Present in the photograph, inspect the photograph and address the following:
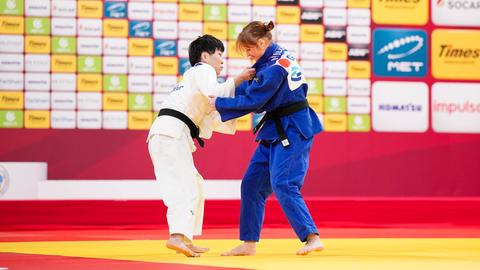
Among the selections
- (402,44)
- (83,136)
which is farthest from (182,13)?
(402,44)

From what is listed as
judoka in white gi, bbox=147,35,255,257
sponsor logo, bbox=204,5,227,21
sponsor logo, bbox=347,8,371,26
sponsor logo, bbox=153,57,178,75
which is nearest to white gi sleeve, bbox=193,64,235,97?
judoka in white gi, bbox=147,35,255,257

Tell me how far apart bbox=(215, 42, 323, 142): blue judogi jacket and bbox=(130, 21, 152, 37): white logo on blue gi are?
9.14 ft

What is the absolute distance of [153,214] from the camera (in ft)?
21.5

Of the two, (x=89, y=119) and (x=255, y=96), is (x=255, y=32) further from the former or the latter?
(x=89, y=119)

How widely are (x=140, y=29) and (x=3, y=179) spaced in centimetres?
158

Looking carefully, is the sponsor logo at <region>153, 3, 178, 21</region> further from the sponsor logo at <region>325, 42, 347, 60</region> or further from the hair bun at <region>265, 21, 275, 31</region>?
the hair bun at <region>265, 21, 275, 31</region>

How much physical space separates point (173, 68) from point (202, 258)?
3.16 m

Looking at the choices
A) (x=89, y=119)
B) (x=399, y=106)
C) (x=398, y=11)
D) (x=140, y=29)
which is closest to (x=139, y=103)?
(x=89, y=119)

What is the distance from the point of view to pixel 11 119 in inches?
267

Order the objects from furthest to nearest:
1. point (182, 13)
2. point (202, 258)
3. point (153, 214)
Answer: point (182, 13)
point (153, 214)
point (202, 258)

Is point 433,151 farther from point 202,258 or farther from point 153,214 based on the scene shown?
point 202,258

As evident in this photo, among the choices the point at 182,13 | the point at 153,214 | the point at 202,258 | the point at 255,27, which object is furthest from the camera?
the point at 182,13

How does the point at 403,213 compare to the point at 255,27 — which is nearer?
the point at 255,27

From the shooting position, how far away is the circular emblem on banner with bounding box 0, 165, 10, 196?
665 cm
